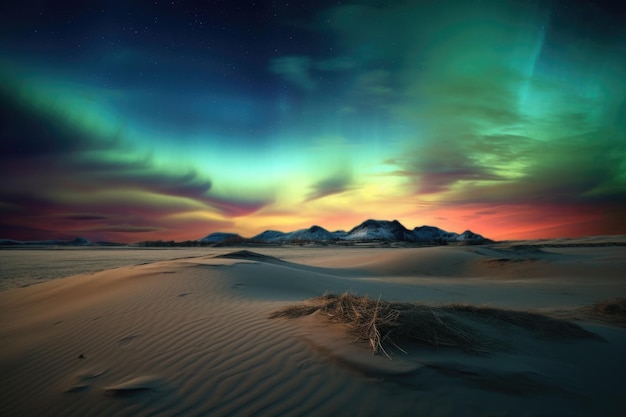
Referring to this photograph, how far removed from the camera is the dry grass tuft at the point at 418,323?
3.78 m

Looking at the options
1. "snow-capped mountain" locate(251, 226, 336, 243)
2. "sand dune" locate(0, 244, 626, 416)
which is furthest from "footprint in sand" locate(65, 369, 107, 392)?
"snow-capped mountain" locate(251, 226, 336, 243)

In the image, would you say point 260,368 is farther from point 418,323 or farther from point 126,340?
point 126,340

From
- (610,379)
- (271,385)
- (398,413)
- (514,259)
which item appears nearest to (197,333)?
(271,385)

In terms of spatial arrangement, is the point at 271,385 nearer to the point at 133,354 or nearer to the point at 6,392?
the point at 133,354

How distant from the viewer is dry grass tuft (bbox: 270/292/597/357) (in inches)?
149

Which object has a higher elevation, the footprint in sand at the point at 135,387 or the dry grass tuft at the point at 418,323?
the dry grass tuft at the point at 418,323

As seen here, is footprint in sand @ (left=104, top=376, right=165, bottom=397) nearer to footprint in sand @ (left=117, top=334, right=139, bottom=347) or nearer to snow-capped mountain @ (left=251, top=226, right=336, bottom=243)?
footprint in sand @ (left=117, top=334, right=139, bottom=347)

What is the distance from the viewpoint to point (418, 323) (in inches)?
156

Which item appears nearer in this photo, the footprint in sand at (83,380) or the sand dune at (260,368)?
the sand dune at (260,368)

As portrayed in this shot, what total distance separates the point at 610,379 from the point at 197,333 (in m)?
4.93

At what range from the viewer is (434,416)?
264cm

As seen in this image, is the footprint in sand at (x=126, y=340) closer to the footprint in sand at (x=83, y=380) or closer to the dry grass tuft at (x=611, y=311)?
the footprint in sand at (x=83, y=380)

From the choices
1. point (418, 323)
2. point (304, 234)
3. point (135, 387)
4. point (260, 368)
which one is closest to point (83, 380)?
point (135, 387)

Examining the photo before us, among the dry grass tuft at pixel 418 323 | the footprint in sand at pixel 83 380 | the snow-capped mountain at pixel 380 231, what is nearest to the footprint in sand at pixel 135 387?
the footprint in sand at pixel 83 380
